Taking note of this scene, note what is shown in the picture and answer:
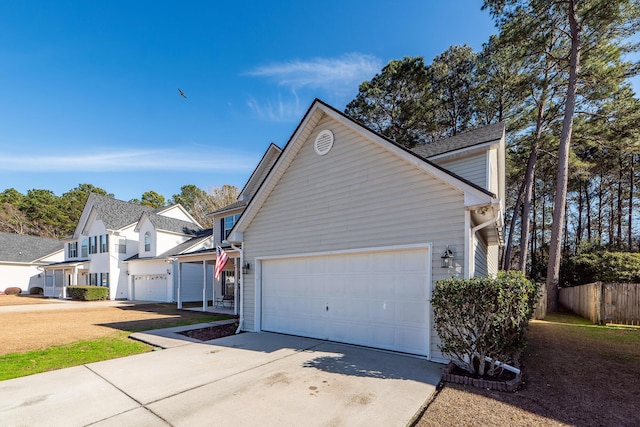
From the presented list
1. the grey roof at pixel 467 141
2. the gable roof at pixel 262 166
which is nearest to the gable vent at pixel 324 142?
the grey roof at pixel 467 141

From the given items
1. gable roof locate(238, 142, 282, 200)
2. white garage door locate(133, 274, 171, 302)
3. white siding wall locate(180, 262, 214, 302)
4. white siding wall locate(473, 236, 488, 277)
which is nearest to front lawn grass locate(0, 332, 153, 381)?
white siding wall locate(473, 236, 488, 277)

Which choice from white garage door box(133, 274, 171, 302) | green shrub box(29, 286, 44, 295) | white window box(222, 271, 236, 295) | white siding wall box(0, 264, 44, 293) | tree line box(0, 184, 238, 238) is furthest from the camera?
tree line box(0, 184, 238, 238)

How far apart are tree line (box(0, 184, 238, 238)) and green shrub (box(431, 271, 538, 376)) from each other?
104 ft

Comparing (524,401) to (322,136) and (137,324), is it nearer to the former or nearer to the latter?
(322,136)

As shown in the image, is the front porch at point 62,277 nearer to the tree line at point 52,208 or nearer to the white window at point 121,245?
the white window at point 121,245

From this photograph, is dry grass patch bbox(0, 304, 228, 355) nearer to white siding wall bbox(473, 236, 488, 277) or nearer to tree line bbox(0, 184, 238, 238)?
white siding wall bbox(473, 236, 488, 277)

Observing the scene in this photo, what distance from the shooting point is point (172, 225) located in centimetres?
2380

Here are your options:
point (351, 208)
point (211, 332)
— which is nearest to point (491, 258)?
point (351, 208)

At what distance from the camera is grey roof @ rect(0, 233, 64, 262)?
28.2 meters

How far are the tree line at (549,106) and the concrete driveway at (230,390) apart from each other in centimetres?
1486

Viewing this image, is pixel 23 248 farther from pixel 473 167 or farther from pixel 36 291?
pixel 473 167

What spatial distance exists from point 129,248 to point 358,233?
2401cm

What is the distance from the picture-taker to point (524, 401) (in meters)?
4.18

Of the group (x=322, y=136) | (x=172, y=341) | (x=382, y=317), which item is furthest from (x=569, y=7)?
(x=172, y=341)
